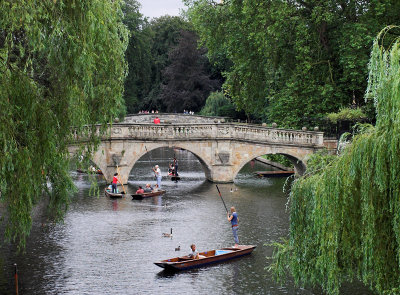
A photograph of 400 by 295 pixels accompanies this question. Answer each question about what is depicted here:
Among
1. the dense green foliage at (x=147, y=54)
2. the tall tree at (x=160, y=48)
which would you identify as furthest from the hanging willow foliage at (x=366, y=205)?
the tall tree at (x=160, y=48)

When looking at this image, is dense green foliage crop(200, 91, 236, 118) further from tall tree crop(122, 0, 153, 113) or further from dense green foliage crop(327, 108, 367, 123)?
dense green foliage crop(327, 108, 367, 123)

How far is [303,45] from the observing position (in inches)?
1423

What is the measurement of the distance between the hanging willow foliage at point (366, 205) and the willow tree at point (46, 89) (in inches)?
203

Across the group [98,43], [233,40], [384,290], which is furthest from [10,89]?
[233,40]

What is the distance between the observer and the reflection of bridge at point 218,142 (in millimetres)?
33062

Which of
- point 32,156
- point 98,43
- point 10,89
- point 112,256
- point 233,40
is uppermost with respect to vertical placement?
point 233,40

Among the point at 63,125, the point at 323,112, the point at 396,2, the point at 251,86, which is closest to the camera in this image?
the point at 63,125

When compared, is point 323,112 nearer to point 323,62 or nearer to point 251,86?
point 323,62

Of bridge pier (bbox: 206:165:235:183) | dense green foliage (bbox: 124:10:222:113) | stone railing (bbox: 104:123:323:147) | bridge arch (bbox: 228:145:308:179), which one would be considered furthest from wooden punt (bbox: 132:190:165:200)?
dense green foliage (bbox: 124:10:222:113)

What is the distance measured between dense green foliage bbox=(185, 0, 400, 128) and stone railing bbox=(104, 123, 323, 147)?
2.45 meters

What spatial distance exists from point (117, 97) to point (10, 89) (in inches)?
126

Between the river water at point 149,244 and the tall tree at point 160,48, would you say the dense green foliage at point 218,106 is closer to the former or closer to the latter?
the tall tree at point 160,48

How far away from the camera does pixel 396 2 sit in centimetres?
3381

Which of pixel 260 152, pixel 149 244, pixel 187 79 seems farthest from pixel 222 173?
pixel 187 79
